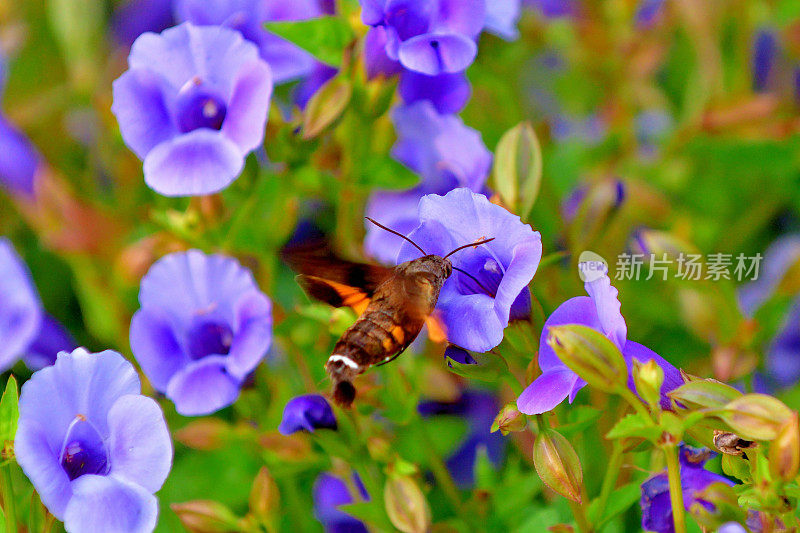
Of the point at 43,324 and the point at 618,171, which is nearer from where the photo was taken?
the point at 43,324

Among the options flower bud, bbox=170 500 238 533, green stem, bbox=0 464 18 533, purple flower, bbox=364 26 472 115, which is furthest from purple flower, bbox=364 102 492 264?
green stem, bbox=0 464 18 533

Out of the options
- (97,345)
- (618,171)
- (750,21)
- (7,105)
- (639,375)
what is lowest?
(97,345)

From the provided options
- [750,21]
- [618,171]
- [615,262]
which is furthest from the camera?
[750,21]

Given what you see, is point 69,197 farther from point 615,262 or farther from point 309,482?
point 615,262

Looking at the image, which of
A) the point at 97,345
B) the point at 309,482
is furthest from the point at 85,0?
the point at 309,482

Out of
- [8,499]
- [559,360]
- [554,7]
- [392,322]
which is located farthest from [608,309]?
[554,7]

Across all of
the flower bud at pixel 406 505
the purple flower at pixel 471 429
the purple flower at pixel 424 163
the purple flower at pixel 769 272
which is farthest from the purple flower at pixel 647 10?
the flower bud at pixel 406 505

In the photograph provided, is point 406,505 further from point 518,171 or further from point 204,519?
point 518,171

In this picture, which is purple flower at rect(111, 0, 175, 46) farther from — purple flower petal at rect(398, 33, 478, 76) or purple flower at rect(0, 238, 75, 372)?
purple flower petal at rect(398, 33, 478, 76)

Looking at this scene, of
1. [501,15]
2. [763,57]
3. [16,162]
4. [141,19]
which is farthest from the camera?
[141,19]
